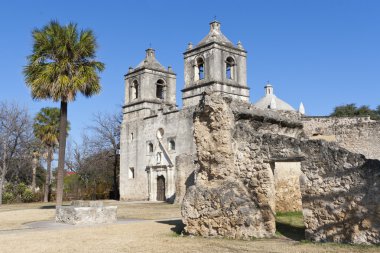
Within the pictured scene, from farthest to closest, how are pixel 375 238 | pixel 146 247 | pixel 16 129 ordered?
1. pixel 16 129
2. pixel 146 247
3. pixel 375 238

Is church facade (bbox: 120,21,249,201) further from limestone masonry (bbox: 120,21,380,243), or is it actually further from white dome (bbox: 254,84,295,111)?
limestone masonry (bbox: 120,21,380,243)

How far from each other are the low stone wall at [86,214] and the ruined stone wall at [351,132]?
1169cm

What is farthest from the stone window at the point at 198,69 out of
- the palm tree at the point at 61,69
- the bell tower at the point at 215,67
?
the palm tree at the point at 61,69

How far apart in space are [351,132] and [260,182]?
38.0 feet

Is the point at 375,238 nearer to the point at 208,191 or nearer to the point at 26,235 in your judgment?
the point at 208,191

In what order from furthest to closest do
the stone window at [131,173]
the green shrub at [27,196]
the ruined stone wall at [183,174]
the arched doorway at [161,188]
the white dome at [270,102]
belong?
the white dome at [270,102]
the stone window at [131,173]
the green shrub at [27,196]
the arched doorway at [161,188]
the ruined stone wall at [183,174]

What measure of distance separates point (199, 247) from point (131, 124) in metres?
28.5

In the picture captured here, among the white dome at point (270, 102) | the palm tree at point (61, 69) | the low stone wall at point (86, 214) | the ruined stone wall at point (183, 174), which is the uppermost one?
the white dome at point (270, 102)

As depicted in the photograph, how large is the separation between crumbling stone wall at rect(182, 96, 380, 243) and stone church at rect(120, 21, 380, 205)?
18.8 meters

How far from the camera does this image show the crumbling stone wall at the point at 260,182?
829cm

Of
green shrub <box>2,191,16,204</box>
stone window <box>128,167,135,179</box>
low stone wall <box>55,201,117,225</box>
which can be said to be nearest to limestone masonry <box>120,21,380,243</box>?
low stone wall <box>55,201,117,225</box>

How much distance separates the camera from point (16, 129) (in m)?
33.8

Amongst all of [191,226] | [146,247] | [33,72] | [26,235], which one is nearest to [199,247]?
[146,247]

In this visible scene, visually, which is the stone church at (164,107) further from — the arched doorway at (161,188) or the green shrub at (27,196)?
the green shrub at (27,196)
